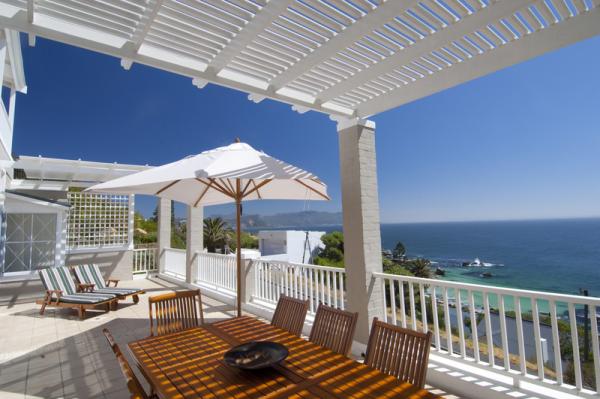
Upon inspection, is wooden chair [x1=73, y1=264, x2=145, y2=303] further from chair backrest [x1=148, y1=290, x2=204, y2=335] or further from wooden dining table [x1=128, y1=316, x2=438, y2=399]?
wooden dining table [x1=128, y1=316, x2=438, y2=399]

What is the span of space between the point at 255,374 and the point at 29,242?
350 inches

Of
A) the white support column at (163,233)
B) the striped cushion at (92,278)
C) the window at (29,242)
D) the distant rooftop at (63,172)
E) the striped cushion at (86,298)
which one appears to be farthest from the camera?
the white support column at (163,233)

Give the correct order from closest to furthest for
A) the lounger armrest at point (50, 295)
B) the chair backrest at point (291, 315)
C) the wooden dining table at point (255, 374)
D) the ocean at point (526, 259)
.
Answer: the wooden dining table at point (255, 374) < the chair backrest at point (291, 315) < the lounger armrest at point (50, 295) < the ocean at point (526, 259)

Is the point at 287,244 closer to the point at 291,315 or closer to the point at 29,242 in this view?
the point at 29,242

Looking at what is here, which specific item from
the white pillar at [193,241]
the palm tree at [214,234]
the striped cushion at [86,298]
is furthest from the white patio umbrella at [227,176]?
the palm tree at [214,234]

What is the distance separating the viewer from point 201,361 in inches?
82.0

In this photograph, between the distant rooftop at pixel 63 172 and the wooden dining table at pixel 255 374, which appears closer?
the wooden dining table at pixel 255 374

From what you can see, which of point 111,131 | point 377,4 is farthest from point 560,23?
point 111,131

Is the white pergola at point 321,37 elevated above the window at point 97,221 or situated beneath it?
elevated above

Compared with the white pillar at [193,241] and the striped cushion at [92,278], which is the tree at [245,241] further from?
the striped cushion at [92,278]

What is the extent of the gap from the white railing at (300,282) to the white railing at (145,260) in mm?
6118

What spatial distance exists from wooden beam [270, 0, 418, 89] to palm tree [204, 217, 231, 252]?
1071 inches

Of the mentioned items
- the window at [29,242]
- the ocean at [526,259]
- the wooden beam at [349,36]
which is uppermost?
Answer: the wooden beam at [349,36]

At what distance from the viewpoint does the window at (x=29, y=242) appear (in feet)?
25.1
